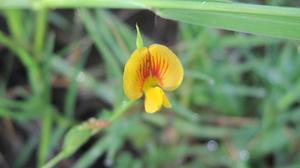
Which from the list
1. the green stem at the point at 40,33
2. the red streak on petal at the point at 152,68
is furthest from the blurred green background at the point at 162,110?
the red streak on petal at the point at 152,68

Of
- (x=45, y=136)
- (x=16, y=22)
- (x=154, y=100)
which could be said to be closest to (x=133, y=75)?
(x=154, y=100)

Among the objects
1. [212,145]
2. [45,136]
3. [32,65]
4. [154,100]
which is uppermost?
[154,100]

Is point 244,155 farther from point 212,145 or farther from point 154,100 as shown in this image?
point 154,100

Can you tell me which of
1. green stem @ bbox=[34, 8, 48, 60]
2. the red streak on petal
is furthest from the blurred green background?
the red streak on petal

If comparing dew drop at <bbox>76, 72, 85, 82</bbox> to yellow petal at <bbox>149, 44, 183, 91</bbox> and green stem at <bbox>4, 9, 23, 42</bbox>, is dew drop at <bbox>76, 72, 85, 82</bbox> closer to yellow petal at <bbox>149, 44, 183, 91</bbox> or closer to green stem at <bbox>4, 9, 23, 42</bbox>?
green stem at <bbox>4, 9, 23, 42</bbox>

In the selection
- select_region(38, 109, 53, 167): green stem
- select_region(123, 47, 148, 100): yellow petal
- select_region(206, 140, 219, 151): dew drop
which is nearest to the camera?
select_region(123, 47, 148, 100): yellow petal

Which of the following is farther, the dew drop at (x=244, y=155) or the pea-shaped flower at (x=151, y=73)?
the dew drop at (x=244, y=155)

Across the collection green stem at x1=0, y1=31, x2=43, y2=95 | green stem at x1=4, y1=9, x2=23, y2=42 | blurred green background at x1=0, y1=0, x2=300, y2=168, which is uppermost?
green stem at x1=4, y1=9, x2=23, y2=42

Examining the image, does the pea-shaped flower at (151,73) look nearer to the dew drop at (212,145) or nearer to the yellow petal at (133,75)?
the yellow petal at (133,75)

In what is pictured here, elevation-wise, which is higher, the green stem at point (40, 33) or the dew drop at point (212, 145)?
the green stem at point (40, 33)
